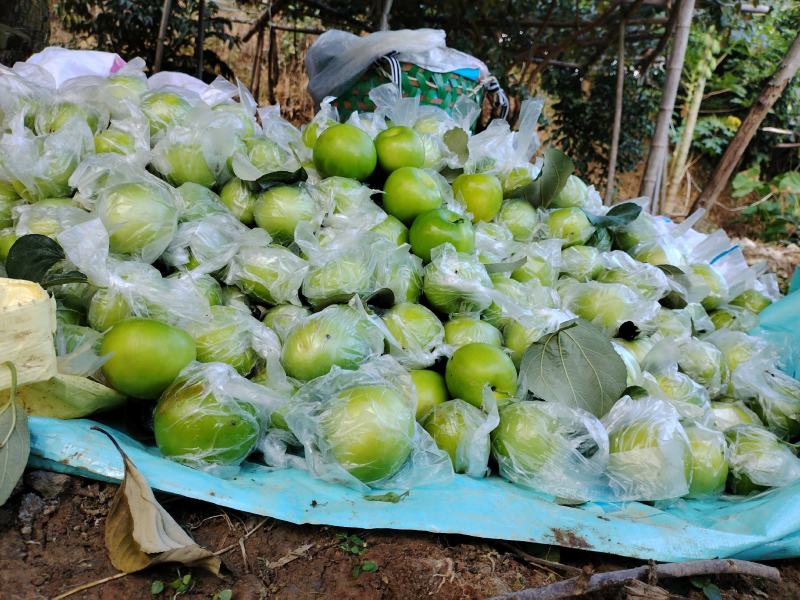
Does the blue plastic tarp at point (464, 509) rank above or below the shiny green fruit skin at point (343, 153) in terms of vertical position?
below

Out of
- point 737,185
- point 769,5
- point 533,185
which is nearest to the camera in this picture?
point 533,185

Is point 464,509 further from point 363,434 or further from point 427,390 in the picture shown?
point 427,390

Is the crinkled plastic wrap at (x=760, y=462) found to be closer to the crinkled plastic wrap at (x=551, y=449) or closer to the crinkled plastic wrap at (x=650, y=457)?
the crinkled plastic wrap at (x=650, y=457)

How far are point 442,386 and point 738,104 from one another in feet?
43.4

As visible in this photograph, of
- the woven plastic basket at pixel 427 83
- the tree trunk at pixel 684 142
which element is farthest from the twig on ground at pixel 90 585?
the tree trunk at pixel 684 142

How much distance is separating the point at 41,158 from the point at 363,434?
1.43 meters

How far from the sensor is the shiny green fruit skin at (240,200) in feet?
6.91

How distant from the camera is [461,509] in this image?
1.46m

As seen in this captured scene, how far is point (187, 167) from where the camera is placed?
209cm

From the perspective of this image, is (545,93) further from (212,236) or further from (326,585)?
(326,585)

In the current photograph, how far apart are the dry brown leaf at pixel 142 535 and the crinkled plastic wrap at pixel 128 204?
2.48 ft

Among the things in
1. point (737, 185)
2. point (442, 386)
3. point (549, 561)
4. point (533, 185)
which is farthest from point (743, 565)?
point (737, 185)

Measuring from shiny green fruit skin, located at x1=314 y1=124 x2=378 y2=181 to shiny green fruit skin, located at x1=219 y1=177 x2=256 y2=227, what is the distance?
0.31m

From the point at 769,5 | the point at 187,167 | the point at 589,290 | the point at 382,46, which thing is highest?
the point at 769,5
